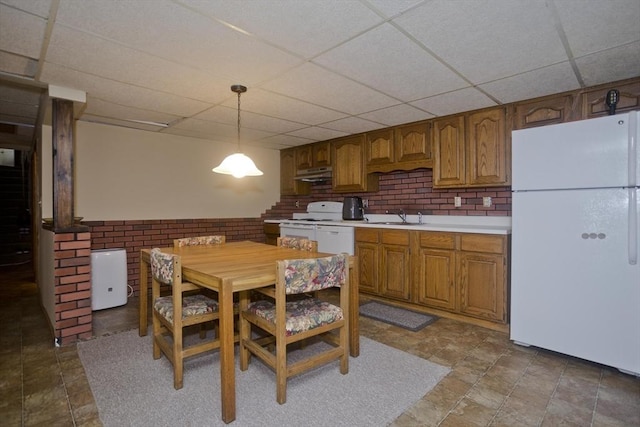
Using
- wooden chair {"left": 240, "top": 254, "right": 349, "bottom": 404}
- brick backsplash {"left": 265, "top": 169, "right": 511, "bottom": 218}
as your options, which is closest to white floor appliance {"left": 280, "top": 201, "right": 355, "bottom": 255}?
brick backsplash {"left": 265, "top": 169, "right": 511, "bottom": 218}

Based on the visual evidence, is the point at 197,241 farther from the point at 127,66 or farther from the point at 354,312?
the point at 354,312

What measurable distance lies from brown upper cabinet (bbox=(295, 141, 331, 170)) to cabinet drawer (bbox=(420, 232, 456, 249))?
77.7 inches

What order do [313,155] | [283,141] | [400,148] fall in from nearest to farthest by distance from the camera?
[400,148] < [283,141] < [313,155]

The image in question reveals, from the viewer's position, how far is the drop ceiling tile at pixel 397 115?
3360 mm

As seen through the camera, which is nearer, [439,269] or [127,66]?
[127,66]

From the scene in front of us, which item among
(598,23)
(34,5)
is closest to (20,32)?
(34,5)

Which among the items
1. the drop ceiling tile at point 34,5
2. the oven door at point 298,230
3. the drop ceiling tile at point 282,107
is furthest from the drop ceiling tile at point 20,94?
the oven door at point 298,230

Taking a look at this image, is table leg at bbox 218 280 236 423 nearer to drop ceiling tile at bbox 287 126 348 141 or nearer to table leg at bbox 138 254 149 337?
table leg at bbox 138 254 149 337

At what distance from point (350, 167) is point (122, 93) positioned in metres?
2.78

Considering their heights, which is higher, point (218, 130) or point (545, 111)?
point (218, 130)

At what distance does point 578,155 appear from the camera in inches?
92.8

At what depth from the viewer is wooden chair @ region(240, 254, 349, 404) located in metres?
1.85

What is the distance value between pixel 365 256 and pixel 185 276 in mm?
2428

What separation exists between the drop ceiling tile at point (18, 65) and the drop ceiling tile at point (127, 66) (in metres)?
0.18
